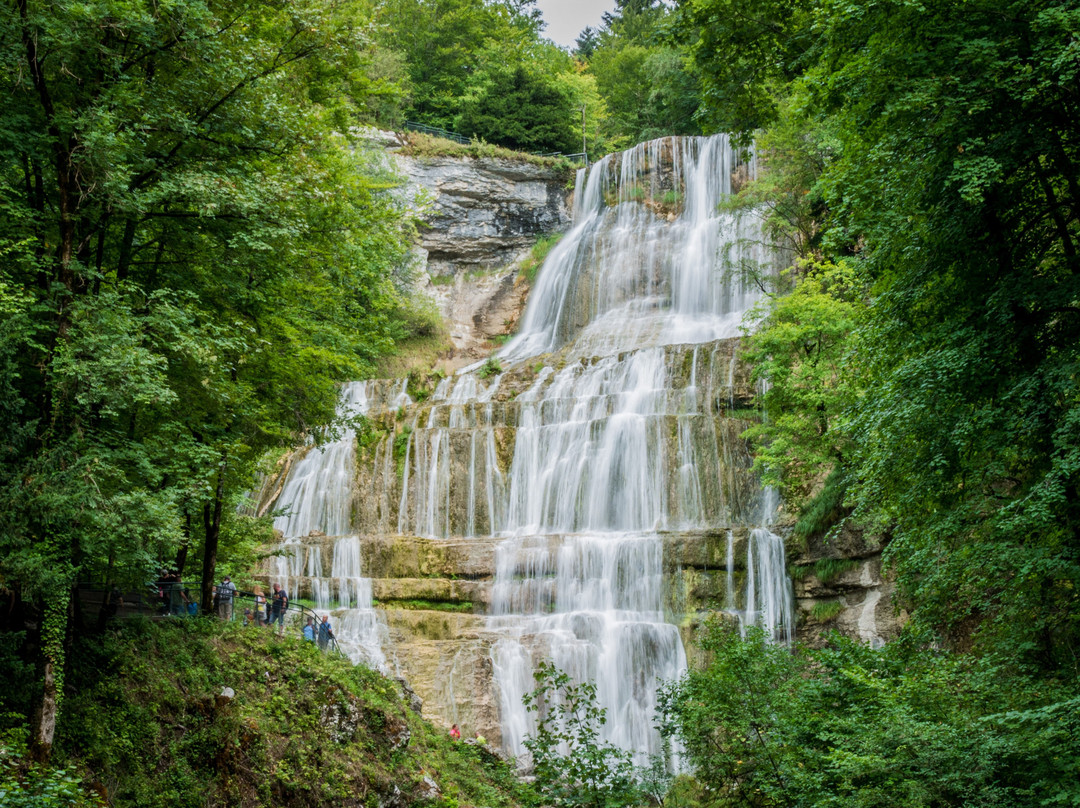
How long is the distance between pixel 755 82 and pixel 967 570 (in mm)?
7736

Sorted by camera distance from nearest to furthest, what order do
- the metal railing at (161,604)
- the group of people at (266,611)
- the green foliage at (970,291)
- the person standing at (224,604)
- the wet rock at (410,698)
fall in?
the green foliage at (970,291) → the metal railing at (161,604) → the person standing at (224,604) → the group of people at (266,611) → the wet rock at (410,698)

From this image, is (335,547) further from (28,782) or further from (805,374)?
(28,782)

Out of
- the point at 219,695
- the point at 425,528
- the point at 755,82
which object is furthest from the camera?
the point at 425,528

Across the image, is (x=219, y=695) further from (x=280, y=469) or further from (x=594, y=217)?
(x=594, y=217)

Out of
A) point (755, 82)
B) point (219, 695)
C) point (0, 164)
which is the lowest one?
point (219, 695)

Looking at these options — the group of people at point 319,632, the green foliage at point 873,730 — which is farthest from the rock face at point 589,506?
the green foliage at point 873,730

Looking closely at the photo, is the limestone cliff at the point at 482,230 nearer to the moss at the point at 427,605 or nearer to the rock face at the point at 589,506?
the rock face at the point at 589,506

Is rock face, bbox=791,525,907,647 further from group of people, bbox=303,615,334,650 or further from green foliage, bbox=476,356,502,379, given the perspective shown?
green foliage, bbox=476,356,502,379

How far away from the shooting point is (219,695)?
10797 millimetres

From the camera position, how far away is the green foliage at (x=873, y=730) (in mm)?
6992

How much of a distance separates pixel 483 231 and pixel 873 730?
1477 inches

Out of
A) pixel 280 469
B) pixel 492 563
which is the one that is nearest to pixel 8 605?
pixel 492 563

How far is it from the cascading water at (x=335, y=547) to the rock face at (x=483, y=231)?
8.74m

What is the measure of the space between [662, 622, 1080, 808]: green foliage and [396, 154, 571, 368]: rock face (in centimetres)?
3155
